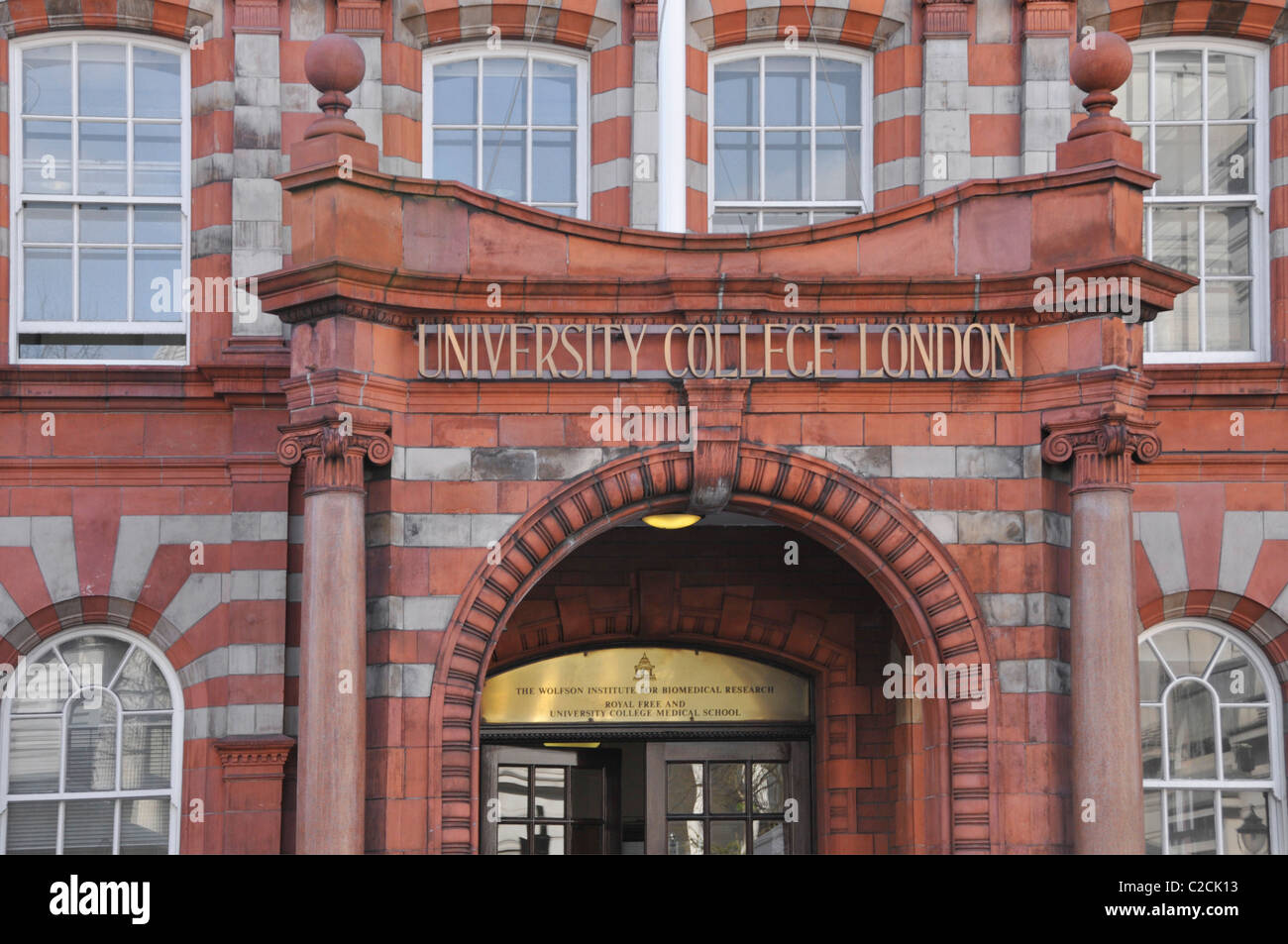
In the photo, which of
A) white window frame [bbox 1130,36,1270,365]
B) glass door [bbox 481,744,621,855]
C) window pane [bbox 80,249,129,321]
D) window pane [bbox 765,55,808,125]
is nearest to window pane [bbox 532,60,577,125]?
window pane [bbox 765,55,808,125]

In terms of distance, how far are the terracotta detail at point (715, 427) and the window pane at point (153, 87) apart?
5.14 meters

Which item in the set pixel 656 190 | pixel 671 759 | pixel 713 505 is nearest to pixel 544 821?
pixel 671 759

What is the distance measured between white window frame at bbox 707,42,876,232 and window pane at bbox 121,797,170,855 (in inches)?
233

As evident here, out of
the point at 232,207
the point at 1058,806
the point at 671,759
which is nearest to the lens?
the point at 1058,806

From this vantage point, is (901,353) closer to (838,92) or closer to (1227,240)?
(838,92)

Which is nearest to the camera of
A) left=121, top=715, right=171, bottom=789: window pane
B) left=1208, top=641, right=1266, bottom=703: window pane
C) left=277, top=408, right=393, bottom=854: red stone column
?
left=277, top=408, right=393, bottom=854: red stone column

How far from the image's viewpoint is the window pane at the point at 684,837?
1561cm

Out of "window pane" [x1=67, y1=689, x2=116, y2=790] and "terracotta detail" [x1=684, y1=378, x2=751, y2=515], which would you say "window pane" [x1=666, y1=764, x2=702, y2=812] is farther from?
"window pane" [x1=67, y1=689, x2=116, y2=790]

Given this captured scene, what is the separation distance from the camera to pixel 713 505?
42.0 ft

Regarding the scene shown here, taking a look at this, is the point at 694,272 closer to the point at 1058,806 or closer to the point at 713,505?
the point at 713,505

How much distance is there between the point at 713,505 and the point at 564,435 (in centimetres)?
106

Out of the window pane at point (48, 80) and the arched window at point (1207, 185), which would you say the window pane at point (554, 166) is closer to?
the window pane at point (48, 80)

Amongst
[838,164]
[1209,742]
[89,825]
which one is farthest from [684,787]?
[838,164]

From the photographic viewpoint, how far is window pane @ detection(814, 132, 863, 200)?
50.3ft
